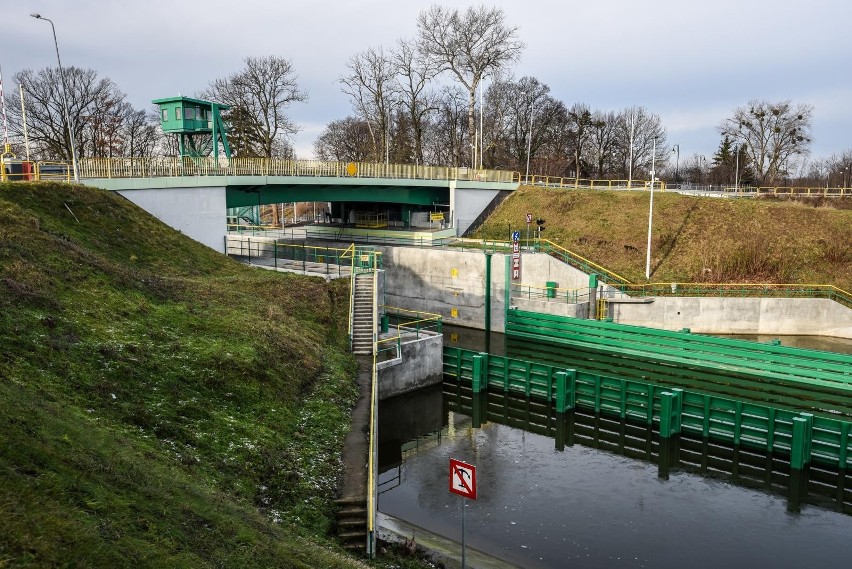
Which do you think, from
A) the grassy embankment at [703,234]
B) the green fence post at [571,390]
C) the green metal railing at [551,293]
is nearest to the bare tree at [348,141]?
the grassy embankment at [703,234]

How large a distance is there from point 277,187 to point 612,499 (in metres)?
31.4

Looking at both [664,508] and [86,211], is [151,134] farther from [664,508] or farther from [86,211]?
[664,508]

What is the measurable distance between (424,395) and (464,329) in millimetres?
13048

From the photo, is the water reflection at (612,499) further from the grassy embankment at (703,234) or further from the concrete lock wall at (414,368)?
the grassy embankment at (703,234)

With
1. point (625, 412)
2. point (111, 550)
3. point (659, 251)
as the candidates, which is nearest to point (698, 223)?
point (659, 251)

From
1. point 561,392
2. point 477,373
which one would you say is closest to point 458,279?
point 477,373

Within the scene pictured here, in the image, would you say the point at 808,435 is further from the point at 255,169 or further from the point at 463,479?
the point at 255,169

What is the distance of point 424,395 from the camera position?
91.0 ft

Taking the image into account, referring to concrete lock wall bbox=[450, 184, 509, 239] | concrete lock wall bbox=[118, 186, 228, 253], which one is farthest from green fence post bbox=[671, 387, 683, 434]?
concrete lock wall bbox=[450, 184, 509, 239]

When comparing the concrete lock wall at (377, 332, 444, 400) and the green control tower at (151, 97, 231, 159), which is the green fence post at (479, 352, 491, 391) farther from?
the green control tower at (151, 97, 231, 159)

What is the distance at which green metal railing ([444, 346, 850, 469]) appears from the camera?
66.3 ft

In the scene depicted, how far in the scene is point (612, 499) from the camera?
1897 cm

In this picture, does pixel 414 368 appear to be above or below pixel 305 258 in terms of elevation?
below

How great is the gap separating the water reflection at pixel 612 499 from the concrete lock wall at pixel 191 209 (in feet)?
62.9
